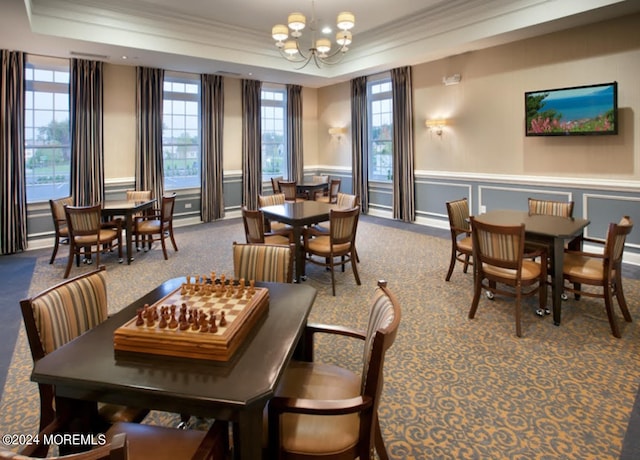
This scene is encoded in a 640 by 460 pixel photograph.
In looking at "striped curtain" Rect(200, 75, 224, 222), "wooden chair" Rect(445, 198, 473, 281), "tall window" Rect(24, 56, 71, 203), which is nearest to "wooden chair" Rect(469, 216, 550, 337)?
"wooden chair" Rect(445, 198, 473, 281)

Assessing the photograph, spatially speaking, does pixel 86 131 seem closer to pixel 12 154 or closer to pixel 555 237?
pixel 12 154

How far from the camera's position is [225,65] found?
7.38 meters

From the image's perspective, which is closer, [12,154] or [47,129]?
[12,154]

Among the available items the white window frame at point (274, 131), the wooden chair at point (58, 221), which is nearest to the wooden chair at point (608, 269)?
the wooden chair at point (58, 221)

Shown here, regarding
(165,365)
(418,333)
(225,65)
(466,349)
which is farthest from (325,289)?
(225,65)

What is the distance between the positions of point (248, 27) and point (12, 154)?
4.29 meters

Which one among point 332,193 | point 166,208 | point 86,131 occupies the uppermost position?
point 86,131

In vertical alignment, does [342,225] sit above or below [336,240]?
above

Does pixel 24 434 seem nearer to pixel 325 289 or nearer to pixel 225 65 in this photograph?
pixel 325 289

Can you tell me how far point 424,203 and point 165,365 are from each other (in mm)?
7182

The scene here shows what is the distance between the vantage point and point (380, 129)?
29.5 feet

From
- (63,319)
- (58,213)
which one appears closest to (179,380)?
(63,319)

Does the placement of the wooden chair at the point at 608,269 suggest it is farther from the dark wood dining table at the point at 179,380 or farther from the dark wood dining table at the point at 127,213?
the dark wood dining table at the point at 127,213

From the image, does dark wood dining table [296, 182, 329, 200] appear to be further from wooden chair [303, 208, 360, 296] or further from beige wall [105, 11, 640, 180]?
wooden chair [303, 208, 360, 296]
